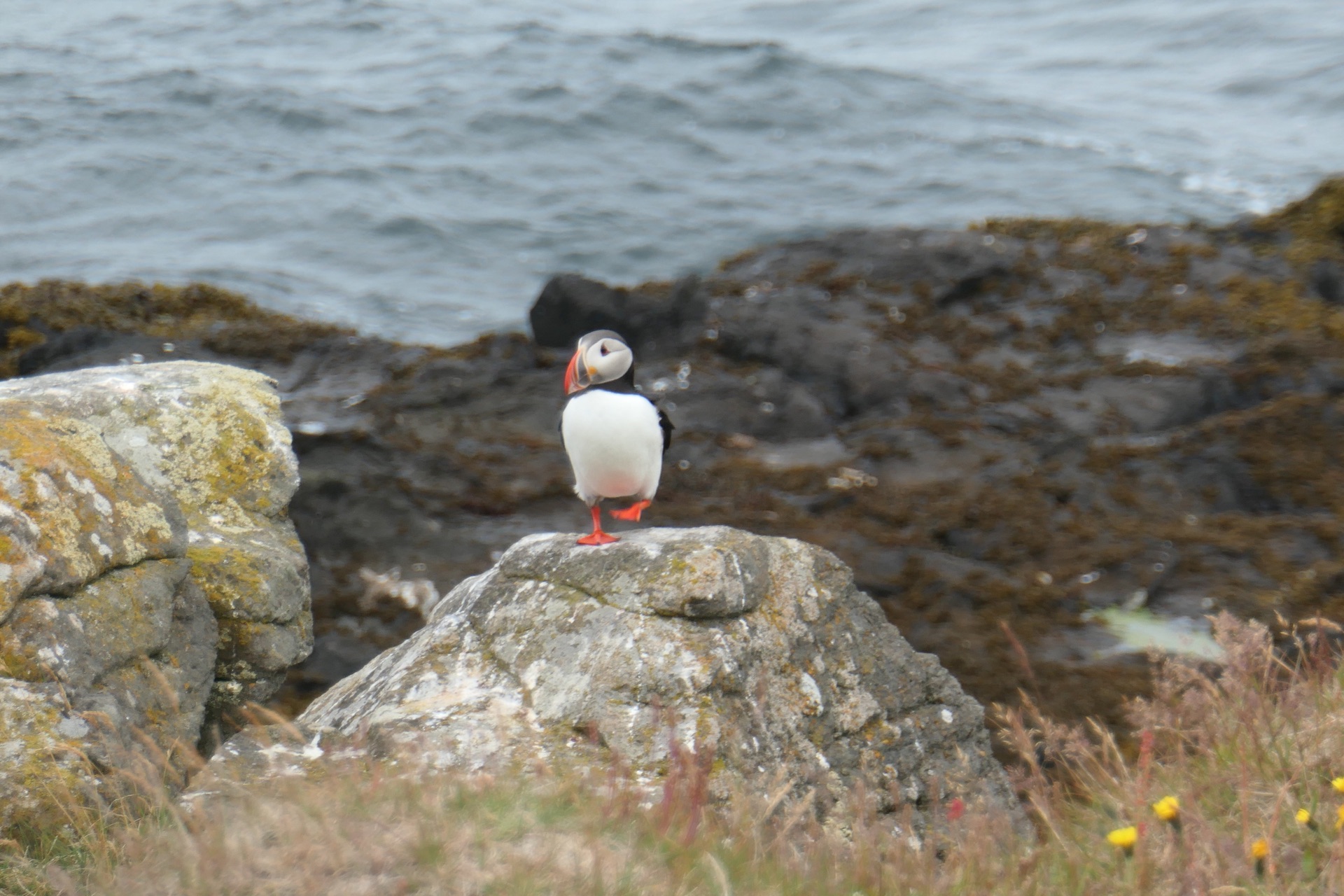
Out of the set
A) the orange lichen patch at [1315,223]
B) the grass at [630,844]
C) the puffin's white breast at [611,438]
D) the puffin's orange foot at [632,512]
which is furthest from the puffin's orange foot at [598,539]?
the orange lichen patch at [1315,223]

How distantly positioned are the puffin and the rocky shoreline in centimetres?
213

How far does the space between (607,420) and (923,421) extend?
4.80 meters

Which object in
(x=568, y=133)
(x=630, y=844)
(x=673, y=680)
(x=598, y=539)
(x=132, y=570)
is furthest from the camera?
(x=568, y=133)

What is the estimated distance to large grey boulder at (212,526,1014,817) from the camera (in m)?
5.06

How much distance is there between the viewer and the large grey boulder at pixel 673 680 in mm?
5059

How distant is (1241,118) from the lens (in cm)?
3094

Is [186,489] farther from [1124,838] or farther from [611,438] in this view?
[1124,838]

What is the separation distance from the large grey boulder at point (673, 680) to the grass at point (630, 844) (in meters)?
0.46

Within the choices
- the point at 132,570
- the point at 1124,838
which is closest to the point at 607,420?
the point at 132,570

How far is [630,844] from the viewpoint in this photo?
3.55 metres

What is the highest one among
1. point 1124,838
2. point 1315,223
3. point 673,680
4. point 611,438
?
point 611,438

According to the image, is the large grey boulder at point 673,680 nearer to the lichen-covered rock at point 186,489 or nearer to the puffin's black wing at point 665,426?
the lichen-covered rock at point 186,489

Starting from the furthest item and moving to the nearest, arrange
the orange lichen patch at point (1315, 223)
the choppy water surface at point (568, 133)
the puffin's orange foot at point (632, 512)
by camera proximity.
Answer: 1. the choppy water surface at point (568, 133)
2. the orange lichen patch at point (1315, 223)
3. the puffin's orange foot at point (632, 512)

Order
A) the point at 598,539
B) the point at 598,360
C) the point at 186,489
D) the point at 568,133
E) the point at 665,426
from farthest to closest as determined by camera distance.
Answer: the point at 568,133 < the point at 665,426 < the point at 186,489 < the point at 598,360 < the point at 598,539
